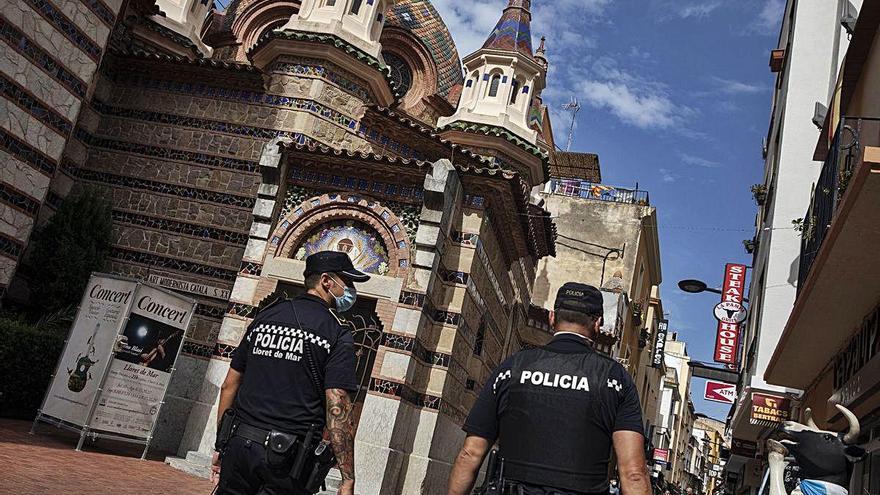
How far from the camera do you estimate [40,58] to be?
12602 mm

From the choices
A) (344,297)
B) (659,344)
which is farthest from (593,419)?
(659,344)

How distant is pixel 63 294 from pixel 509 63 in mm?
11903

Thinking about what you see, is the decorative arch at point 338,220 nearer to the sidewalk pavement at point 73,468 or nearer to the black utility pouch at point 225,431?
the sidewalk pavement at point 73,468

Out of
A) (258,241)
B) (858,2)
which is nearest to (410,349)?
(258,241)

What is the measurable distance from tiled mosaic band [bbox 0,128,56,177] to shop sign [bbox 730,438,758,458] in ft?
54.3

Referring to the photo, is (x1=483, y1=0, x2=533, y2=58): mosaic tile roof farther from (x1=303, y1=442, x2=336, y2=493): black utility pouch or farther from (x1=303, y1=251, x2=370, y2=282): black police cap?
(x1=303, y1=442, x2=336, y2=493): black utility pouch

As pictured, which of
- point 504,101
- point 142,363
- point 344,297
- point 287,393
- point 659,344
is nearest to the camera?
point 287,393

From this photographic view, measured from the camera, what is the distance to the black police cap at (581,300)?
407 cm

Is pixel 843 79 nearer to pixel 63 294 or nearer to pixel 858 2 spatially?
pixel 858 2

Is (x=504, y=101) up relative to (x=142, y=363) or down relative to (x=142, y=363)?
up

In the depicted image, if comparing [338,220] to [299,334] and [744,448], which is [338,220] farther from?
[744,448]

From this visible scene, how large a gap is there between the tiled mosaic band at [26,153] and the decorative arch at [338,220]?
12.6 ft

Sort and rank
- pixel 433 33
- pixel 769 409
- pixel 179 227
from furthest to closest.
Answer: pixel 433 33 < pixel 179 227 < pixel 769 409

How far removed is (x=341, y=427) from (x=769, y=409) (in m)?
11.5
